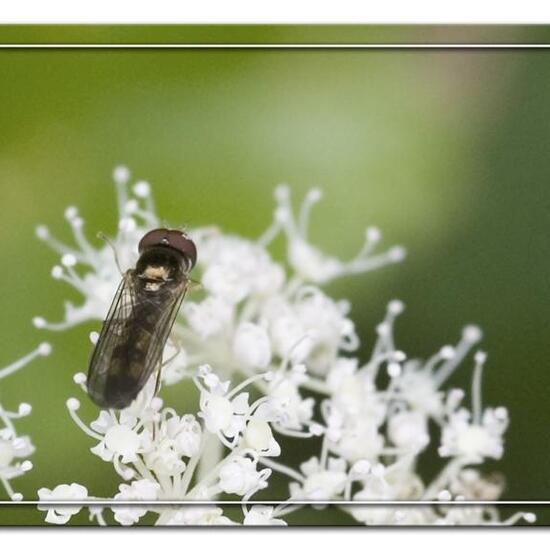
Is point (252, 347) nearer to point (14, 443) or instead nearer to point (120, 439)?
point (120, 439)

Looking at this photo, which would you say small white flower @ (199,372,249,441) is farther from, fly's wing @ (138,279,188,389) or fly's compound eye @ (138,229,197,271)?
fly's compound eye @ (138,229,197,271)

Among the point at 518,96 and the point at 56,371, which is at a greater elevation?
the point at 518,96

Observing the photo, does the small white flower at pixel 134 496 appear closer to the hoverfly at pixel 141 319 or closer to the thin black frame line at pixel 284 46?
the hoverfly at pixel 141 319

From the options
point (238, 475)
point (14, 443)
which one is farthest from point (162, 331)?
point (14, 443)

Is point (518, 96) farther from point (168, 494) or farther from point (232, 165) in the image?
point (168, 494)

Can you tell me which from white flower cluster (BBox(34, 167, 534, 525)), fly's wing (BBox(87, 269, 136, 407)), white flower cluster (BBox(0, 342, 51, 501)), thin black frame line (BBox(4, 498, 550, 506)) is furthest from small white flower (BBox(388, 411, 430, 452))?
white flower cluster (BBox(0, 342, 51, 501))

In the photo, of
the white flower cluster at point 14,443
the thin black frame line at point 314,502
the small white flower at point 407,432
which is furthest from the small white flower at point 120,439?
the small white flower at point 407,432

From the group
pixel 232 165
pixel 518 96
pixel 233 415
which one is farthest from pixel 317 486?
pixel 518 96
